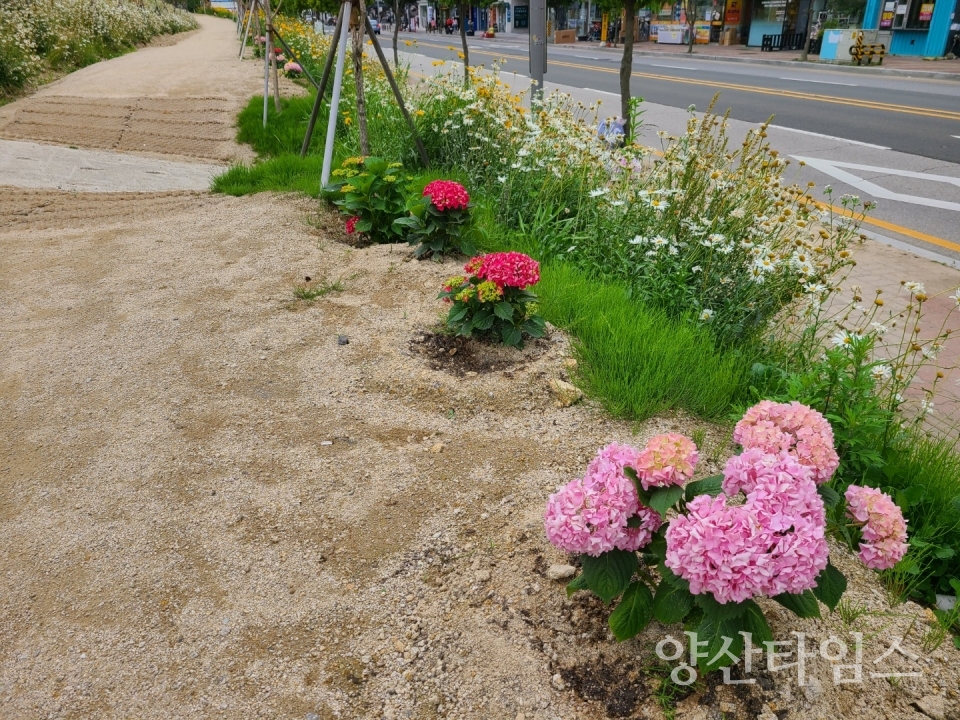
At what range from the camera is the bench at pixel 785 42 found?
2968cm

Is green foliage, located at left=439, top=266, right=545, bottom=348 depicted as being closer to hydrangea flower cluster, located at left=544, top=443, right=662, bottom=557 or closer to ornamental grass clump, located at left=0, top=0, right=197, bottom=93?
hydrangea flower cluster, located at left=544, top=443, right=662, bottom=557

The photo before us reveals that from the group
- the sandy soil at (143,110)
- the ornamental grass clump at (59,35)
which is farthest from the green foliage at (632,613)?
the ornamental grass clump at (59,35)

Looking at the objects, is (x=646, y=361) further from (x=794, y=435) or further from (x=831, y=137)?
(x=831, y=137)

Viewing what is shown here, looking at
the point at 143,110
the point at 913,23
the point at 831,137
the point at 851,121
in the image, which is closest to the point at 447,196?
the point at 143,110

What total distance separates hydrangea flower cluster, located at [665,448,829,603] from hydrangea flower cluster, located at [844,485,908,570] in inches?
15.8

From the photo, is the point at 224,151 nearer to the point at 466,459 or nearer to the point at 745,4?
the point at 466,459

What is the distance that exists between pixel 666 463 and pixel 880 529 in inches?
26.7

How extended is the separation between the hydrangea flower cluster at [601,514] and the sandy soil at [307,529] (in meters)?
0.38

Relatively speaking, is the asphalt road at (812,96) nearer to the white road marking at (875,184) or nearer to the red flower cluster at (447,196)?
the white road marking at (875,184)

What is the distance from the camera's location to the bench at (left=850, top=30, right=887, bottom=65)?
22766 millimetres

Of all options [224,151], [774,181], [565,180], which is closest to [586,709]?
[774,181]

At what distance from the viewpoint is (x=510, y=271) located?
3607 millimetres

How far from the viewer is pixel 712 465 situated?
2.88 metres

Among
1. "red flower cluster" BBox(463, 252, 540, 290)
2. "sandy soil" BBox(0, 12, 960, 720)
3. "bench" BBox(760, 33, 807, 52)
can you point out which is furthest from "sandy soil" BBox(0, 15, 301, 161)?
"bench" BBox(760, 33, 807, 52)
